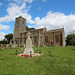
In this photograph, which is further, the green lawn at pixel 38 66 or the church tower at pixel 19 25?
the church tower at pixel 19 25

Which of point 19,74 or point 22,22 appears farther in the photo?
point 22,22

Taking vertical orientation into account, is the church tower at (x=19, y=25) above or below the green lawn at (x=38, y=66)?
above

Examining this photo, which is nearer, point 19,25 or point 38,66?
point 38,66

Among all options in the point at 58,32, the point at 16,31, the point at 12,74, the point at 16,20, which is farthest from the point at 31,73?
the point at 16,20

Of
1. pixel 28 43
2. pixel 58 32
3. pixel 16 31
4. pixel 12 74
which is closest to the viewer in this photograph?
pixel 12 74

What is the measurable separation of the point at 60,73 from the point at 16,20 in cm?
6219

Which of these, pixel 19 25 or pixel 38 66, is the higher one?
pixel 19 25

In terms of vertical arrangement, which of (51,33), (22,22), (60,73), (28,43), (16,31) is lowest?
(60,73)

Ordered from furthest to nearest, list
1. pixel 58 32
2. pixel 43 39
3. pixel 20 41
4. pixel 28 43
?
pixel 20 41, pixel 43 39, pixel 58 32, pixel 28 43

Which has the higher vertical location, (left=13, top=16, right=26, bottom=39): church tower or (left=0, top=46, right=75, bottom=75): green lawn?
(left=13, top=16, right=26, bottom=39): church tower

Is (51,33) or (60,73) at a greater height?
(51,33)

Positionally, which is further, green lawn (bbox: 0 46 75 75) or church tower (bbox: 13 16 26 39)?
church tower (bbox: 13 16 26 39)

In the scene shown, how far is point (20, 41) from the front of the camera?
4638 cm

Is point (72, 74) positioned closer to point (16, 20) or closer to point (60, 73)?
point (60, 73)
